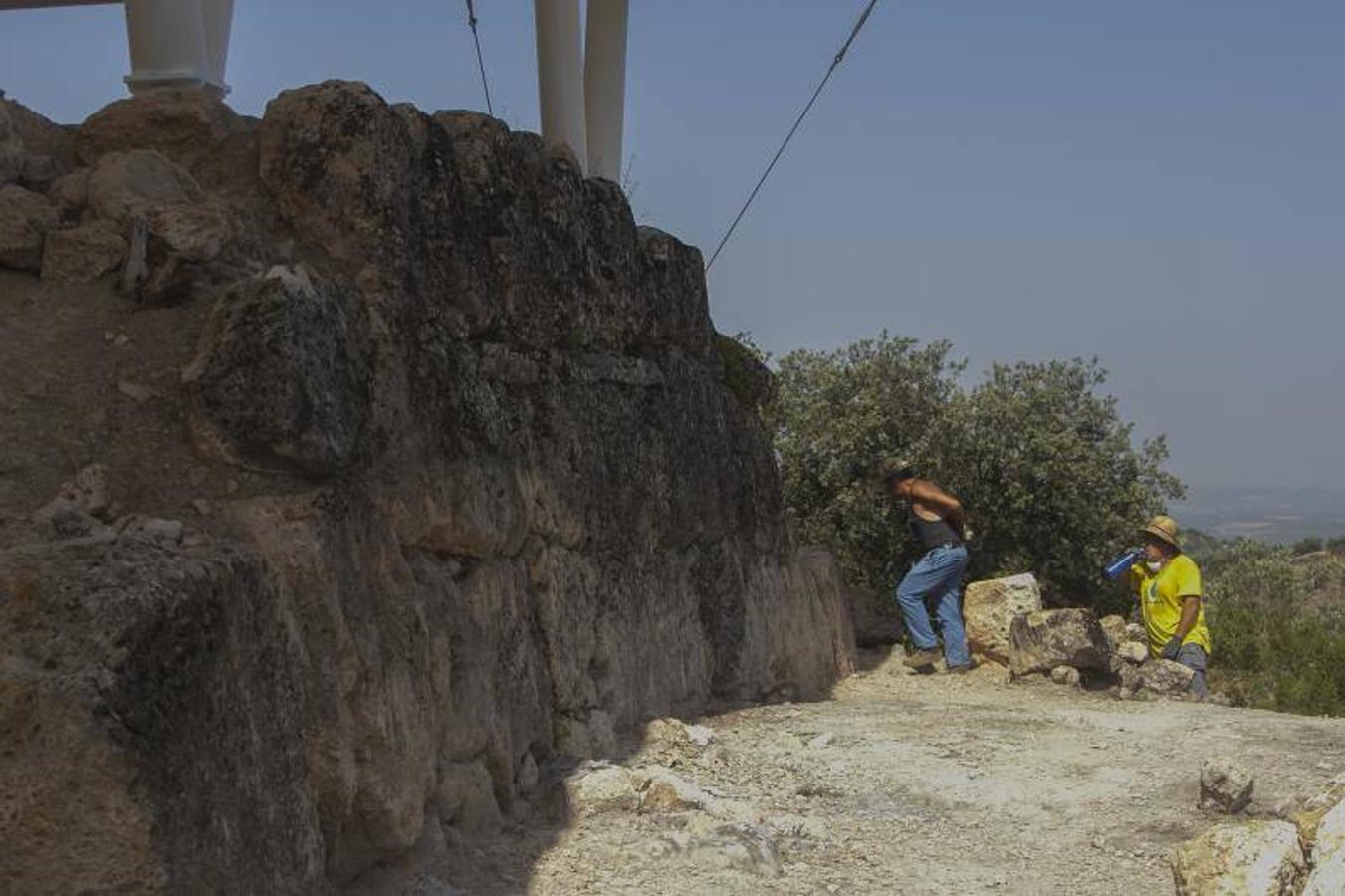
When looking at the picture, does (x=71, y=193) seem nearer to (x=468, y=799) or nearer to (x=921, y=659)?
(x=468, y=799)

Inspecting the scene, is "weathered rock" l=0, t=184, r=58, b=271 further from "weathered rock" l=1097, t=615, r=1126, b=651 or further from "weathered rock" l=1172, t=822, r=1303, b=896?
"weathered rock" l=1097, t=615, r=1126, b=651

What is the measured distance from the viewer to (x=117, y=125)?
6.02 m

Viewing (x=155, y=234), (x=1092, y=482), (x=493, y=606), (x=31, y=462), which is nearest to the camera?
(x=31, y=462)

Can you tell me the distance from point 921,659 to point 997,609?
0.66 m

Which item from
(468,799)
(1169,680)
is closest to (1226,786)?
(468,799)

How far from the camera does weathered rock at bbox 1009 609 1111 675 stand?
11242 mm

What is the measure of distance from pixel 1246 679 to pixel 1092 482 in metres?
2.47

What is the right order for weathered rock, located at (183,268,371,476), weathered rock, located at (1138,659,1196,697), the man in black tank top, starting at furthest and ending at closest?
the man in black tank top, weathered rock, located at (1138,659,1196,697), weathered rock, located at (183,268,371,476)

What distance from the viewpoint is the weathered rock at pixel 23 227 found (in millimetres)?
5238

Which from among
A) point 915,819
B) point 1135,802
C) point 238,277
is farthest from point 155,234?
point 1135,802

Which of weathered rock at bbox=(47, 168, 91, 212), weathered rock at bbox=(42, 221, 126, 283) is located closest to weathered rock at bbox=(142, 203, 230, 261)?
weathered rock at bbox=(42, 221, 126, 283)

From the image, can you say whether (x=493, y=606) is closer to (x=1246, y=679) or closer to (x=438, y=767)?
(x=438, y=767)

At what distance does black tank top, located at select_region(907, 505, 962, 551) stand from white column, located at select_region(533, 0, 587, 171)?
11.9ft

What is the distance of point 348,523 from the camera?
5066mm
